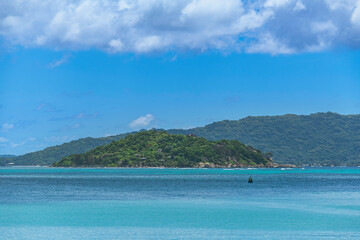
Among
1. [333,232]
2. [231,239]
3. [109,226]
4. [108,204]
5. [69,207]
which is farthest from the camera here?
[108,204]

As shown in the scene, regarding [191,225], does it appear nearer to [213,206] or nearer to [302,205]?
[213,206]

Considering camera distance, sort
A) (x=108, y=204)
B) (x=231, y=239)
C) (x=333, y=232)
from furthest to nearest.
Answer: (x=108, y=204) < (x=333, y=232) < (x=231, y=239)

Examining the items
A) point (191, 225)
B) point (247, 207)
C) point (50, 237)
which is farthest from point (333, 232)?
point (50, 237)

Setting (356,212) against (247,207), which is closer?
(356,212)

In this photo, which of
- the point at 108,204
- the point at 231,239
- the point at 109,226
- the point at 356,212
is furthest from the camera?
the point at 108,204

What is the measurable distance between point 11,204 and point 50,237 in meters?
34.7

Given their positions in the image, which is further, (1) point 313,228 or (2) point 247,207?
(2) point 247,207

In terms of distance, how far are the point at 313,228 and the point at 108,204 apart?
3655 cm

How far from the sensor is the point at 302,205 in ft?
258

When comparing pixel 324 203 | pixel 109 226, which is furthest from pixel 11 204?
pixel 324 203

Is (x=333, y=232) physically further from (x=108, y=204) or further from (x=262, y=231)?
(x=108, y=204)

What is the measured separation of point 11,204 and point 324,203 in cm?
5205

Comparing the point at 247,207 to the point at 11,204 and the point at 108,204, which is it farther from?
the point at 11,204

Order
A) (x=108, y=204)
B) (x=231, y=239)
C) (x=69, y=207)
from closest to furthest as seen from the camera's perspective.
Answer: (x=231, y=239), (x=69, y=207), (x=108, y=204)
